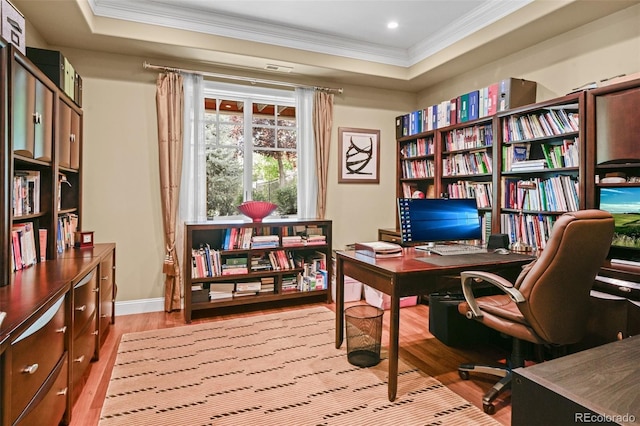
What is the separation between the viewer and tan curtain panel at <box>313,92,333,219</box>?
13.7 feet

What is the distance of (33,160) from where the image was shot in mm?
2037

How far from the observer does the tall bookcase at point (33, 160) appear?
1.69m

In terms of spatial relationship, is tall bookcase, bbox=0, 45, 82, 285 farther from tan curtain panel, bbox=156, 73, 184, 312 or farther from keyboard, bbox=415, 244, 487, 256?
keyboard, bbox=415, 244, 487, 256

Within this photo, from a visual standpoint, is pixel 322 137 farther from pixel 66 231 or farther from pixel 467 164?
pixel 66 231

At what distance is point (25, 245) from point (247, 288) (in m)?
1.96

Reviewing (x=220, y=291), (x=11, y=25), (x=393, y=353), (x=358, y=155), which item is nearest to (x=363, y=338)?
(x=393, y=353)

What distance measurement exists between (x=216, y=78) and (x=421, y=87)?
2514 millimetres

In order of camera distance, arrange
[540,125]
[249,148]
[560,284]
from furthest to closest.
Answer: [249,148] < [540,125] < [560,284]

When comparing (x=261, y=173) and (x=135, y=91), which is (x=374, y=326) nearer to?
(x=261, y=173)

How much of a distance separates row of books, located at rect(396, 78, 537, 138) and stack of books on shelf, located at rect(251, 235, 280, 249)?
2099mm

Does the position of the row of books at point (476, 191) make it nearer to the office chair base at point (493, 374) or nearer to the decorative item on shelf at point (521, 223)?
the decorative item on shelf at point (521, 223)

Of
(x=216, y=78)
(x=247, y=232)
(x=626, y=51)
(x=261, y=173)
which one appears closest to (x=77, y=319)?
(x=247, y=232)

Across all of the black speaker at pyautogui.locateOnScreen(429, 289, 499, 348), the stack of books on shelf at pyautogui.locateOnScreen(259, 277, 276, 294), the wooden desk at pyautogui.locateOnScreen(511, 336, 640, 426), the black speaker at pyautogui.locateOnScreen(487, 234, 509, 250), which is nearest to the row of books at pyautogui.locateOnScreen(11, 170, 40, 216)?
the stack of books on shelf at pyautogui.locateOnScreen(259, 277, 276, 294)

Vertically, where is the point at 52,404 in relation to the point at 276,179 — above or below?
below
